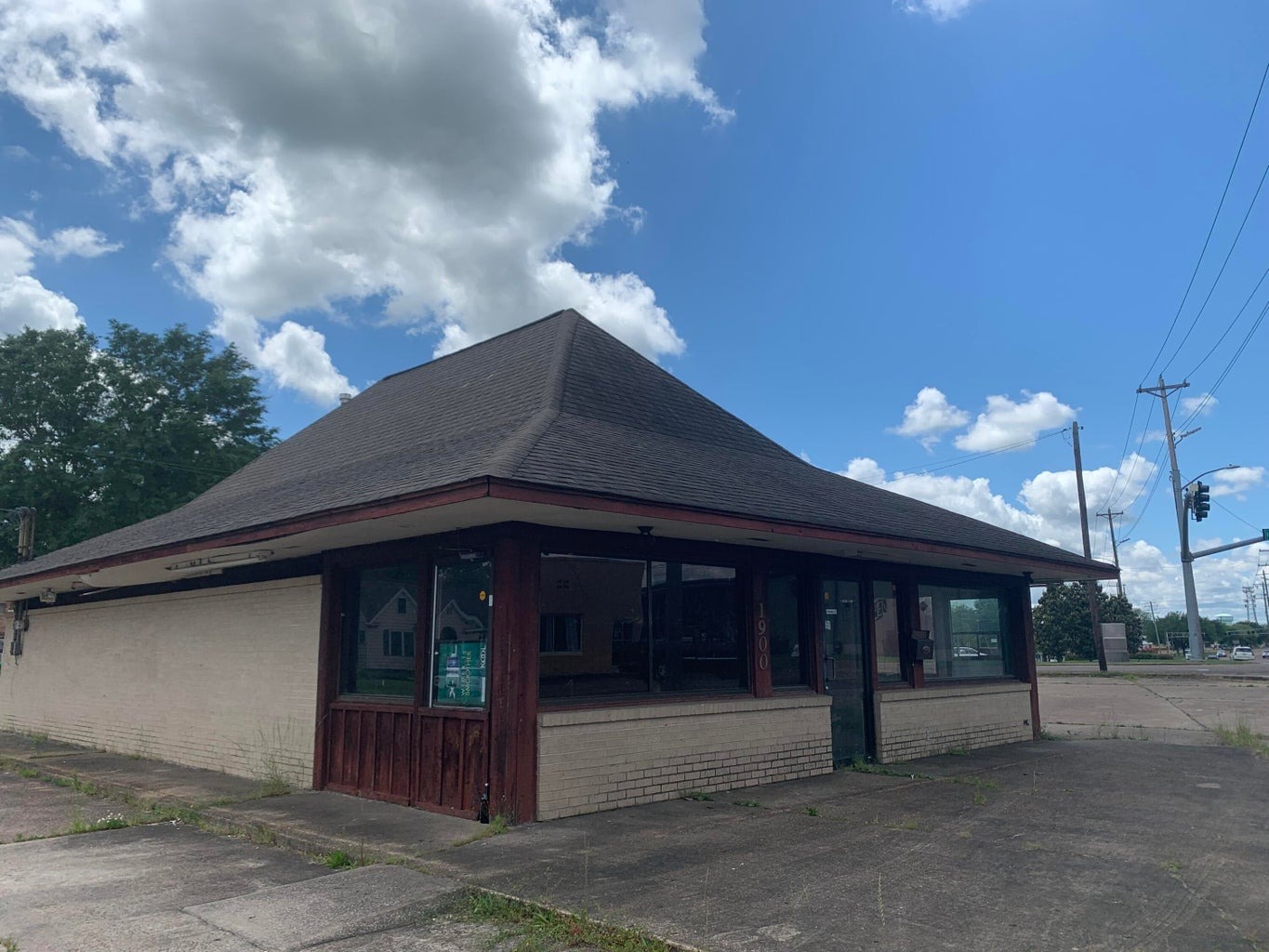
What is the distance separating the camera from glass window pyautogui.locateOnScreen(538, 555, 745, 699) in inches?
342

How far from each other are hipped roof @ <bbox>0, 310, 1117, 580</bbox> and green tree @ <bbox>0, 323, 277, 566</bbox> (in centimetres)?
1730

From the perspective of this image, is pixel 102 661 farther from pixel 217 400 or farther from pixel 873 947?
pixel 217 400

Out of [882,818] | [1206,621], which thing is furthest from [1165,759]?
[1206,621]

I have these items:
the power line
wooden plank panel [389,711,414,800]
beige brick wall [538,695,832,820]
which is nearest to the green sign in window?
wooden plank panel [389,711,414,800]

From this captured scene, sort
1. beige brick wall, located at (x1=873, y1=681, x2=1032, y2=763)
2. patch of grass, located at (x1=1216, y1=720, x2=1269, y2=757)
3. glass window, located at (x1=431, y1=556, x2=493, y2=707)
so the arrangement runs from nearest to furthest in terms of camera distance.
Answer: glass window, located at (x1=431, y1=556, x2=493, y2=707), beige brick wall, located at (x1=873, y1=681, x2=1032, y2=763), patch of grass, located at (x1=1216, y1=720, x2=1269, y2=757)

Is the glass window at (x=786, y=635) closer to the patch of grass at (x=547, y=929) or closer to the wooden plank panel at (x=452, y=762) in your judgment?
the wooden plank panel at (x=452, y=762)

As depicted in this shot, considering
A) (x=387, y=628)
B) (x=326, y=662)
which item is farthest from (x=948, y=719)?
(x=326, y=662)

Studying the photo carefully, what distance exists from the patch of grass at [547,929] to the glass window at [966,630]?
941 cm

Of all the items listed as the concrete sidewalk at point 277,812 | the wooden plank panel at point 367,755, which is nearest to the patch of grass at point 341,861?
the concrete sidewalk at point 277,812

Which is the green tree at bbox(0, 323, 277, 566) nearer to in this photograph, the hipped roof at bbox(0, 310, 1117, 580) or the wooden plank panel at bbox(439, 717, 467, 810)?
the hipped roof at bbox(0, 310, 1117, 580)

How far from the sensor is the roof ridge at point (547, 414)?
23.8 ft

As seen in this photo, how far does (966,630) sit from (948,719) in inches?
67.0

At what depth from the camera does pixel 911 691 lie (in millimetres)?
12805

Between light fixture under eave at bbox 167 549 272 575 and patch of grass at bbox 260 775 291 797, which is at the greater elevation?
light fixture under eave at bbox 167 549 272 575
